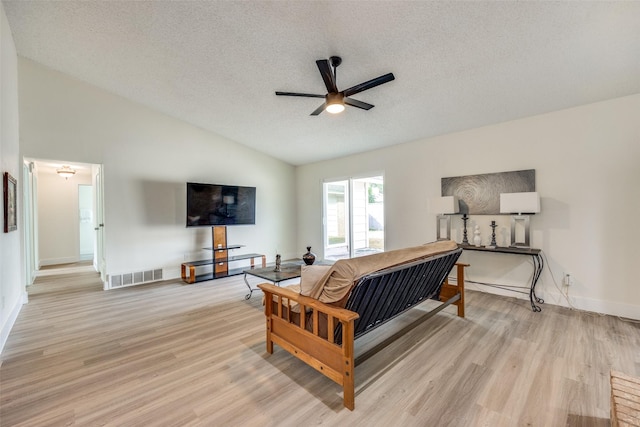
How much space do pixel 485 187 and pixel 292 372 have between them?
3.71 meters

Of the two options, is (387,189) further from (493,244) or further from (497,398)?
(497,398)

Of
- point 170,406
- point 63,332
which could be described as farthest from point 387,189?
point 63,332

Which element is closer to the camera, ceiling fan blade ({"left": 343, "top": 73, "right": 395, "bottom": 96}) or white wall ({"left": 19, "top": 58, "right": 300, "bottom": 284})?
ceiling fan blade ({"left": 343, "top": 73, "right": 395, "bottom": 96})

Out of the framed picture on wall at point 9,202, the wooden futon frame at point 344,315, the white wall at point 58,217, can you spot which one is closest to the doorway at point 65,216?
the white wall at point 58,217

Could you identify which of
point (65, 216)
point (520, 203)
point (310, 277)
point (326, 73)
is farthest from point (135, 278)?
point (520, 203)

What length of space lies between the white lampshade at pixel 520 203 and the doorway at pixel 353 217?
8.03 ft

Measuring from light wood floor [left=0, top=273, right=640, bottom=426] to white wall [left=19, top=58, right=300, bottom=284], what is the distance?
175cm

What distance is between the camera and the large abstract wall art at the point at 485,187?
387 centimetres

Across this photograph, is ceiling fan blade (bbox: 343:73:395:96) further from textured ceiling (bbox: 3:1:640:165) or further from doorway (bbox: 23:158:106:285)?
doorway (bbox: 23:158:106:285)

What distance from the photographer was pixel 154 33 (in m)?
3.14

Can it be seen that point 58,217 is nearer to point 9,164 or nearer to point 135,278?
point 135,278

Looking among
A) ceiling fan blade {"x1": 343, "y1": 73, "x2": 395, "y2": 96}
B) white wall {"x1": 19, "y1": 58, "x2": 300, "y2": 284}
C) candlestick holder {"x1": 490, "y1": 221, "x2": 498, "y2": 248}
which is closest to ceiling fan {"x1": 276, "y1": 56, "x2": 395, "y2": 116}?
ceiling fan blade {"x1": 343, "y1": 73, "x2": 395, "y2": 96}

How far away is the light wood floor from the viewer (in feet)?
5.85

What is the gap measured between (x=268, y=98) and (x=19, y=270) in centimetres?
422
